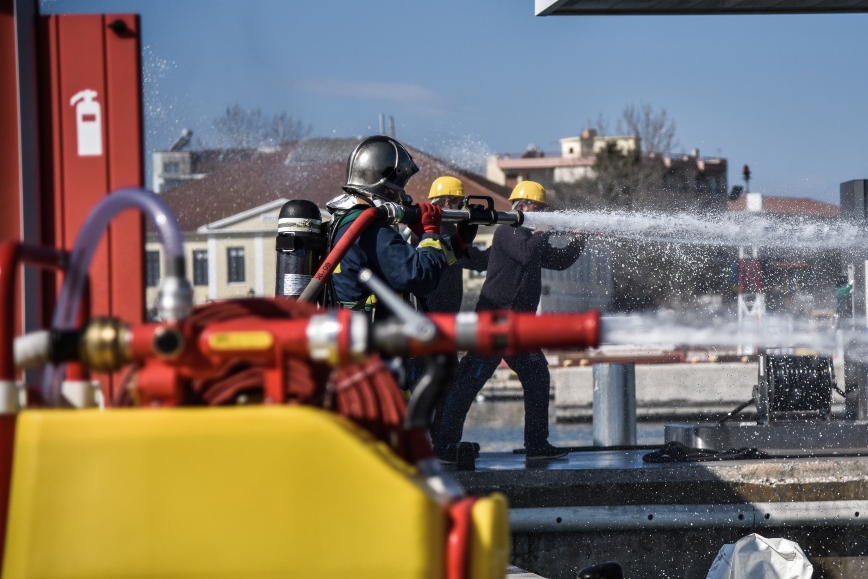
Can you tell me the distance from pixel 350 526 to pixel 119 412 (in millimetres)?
487

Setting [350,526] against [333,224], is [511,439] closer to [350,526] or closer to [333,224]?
[333,224]

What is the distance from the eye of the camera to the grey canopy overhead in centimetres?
671

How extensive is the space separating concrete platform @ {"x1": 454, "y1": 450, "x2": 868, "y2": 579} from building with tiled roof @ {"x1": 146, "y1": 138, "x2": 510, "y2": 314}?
39759 mm

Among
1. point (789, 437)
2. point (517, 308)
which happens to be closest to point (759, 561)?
point (789, 437)

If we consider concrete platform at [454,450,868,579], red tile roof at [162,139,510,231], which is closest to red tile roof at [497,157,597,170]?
red tile roof at [162,139,510,231]

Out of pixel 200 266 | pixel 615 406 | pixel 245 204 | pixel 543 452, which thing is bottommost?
pixel 200 266

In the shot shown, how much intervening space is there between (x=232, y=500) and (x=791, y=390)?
691cm

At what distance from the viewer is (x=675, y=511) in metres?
6.28

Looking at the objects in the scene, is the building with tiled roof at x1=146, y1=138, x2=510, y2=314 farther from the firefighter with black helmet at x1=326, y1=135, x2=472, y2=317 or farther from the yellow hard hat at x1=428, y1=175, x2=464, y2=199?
the firefighter with black helmet at x1=326, y1=135, x2=472, y2=317

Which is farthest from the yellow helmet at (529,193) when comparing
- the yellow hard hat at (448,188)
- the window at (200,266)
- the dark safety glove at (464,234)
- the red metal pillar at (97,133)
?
the window at (200,266)

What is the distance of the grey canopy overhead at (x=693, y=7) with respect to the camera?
6.71m

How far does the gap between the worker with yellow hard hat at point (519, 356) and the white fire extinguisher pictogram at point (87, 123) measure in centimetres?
434

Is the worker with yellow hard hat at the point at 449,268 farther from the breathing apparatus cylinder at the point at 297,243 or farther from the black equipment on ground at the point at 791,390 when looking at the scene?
the black equipment on ground at the point at 791,390

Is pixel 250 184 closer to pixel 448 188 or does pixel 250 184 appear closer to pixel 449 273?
pixel 448 188
